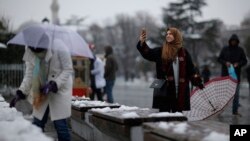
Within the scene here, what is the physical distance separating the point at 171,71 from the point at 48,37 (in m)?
1.81

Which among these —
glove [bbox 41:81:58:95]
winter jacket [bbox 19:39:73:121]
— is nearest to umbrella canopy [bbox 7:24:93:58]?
winter jacket [bbox 19:39:73:121]

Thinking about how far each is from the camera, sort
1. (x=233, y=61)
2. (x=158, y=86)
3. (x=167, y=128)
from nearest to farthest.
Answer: (x=167, y=128) → (x=158, y=86) → (x=233, y=61)

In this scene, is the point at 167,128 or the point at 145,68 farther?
the point at 145,68

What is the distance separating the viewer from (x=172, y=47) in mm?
7281

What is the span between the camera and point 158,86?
284 inches

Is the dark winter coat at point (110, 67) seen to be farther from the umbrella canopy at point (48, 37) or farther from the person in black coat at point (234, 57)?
the umbrella canopy at point (48, 37)

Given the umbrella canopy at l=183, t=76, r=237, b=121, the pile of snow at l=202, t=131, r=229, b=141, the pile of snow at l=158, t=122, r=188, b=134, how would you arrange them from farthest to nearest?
the umbrella canopy at l=183, t=76, r=237, b=121 < the pile of snow at l=158, t=122, r=188, b=134 < the pile of snow at l=202, t=131, r=229, b=141

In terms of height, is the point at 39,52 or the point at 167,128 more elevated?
the point at 39,52

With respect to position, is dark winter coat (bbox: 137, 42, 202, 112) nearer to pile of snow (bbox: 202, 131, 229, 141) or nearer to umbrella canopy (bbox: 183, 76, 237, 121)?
umbrella canopy (bbox: 183, 76, 237, 121)

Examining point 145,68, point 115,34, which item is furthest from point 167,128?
point 115,34

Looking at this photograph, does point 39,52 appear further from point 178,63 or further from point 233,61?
point 233,61

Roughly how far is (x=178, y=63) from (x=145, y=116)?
6.40 ft

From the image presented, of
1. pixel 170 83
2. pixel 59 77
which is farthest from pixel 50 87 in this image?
pixel 170 83

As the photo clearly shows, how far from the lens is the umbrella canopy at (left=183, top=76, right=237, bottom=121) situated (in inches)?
299
